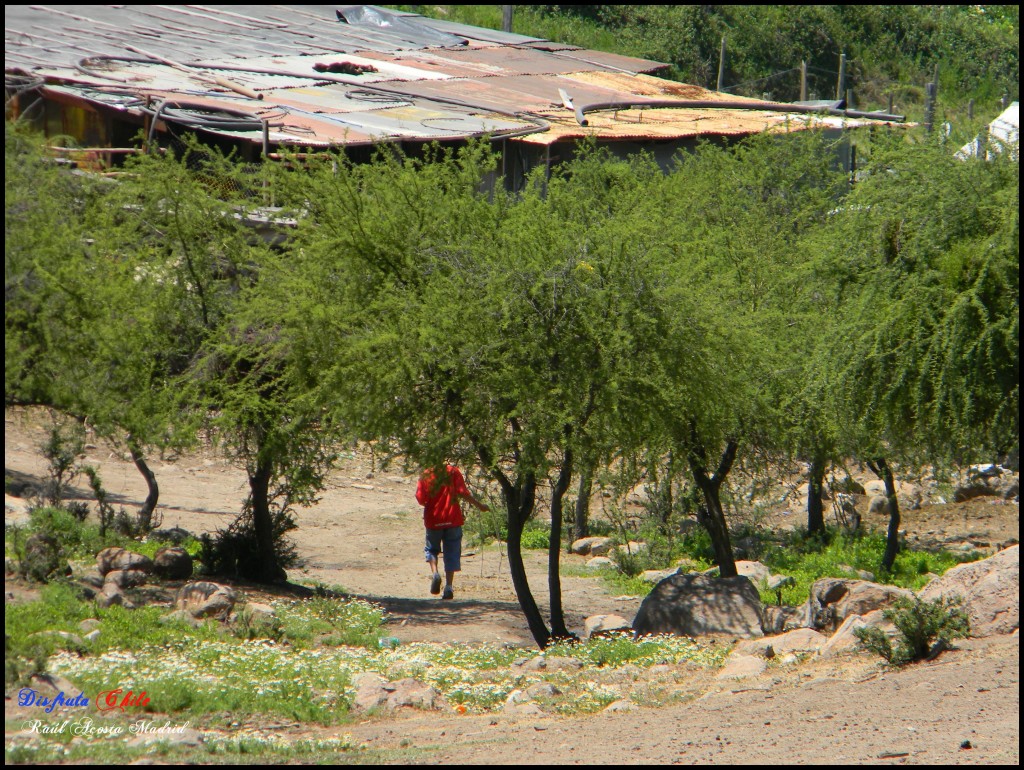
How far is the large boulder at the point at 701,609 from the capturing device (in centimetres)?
1152

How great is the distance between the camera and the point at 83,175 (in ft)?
51.2

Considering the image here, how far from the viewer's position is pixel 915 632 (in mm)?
9062

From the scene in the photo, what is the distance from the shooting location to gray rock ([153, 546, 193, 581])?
40.3 ft

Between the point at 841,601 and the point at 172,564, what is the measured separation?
24.0 feet

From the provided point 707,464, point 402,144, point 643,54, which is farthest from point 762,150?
point 643,54

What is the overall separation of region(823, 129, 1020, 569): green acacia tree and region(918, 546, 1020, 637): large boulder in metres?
1.06

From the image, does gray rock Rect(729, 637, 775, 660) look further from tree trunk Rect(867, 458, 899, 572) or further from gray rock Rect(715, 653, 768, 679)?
tree trunk Rect(867, 458, 899, 572)

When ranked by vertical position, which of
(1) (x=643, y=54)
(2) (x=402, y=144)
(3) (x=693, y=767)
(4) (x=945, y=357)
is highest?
(1) (x=643, y=54)

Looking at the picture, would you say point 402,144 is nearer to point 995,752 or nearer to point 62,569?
point 62,569

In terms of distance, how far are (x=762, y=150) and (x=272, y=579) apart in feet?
44.4

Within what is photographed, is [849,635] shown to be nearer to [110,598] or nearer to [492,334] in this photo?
[492,334]

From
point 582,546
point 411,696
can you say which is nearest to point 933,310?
point 411,696

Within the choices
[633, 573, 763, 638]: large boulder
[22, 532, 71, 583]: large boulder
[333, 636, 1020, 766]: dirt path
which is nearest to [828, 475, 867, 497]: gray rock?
[633, 573, 763, 638]: large boulder

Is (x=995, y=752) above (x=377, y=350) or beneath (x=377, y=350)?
beneath
